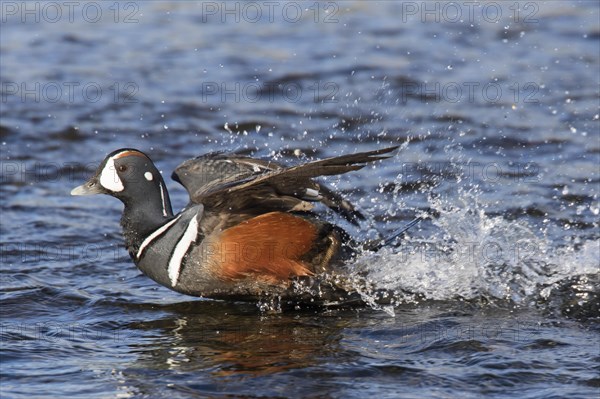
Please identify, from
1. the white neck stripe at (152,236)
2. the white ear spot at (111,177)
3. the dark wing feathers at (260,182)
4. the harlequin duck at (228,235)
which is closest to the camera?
the dark wing feathers at (260,182)

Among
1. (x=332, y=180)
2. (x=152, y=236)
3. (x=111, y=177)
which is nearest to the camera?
(x=152, y=236)

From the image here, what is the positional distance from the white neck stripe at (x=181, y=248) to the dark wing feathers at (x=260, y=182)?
0.19 m

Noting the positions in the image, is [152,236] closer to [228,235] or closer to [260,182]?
[228,235]

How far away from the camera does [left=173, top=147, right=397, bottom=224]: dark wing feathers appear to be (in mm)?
6199

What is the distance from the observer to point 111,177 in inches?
285

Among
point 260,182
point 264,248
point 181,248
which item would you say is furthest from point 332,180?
point 260,182

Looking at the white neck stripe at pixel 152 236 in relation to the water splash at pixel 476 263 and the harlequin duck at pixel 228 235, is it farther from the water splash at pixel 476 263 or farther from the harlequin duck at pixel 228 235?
the water splash at pixel 476 263

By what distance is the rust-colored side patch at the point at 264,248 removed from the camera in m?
6.88

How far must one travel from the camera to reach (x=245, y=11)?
15.6 metres

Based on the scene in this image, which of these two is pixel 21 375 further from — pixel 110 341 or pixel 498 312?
pixel 498 312

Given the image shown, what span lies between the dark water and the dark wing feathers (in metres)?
0.62

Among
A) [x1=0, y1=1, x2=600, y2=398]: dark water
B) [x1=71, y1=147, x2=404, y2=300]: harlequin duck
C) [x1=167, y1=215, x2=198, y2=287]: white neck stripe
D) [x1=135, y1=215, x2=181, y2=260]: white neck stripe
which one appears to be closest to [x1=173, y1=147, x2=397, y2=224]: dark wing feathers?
[x1=71, y1=147, x2=404, y2=300]: harlequin duck

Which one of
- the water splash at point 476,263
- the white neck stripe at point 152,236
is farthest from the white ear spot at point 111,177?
the water splash at point 476,263

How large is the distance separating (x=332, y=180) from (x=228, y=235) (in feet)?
8.79
